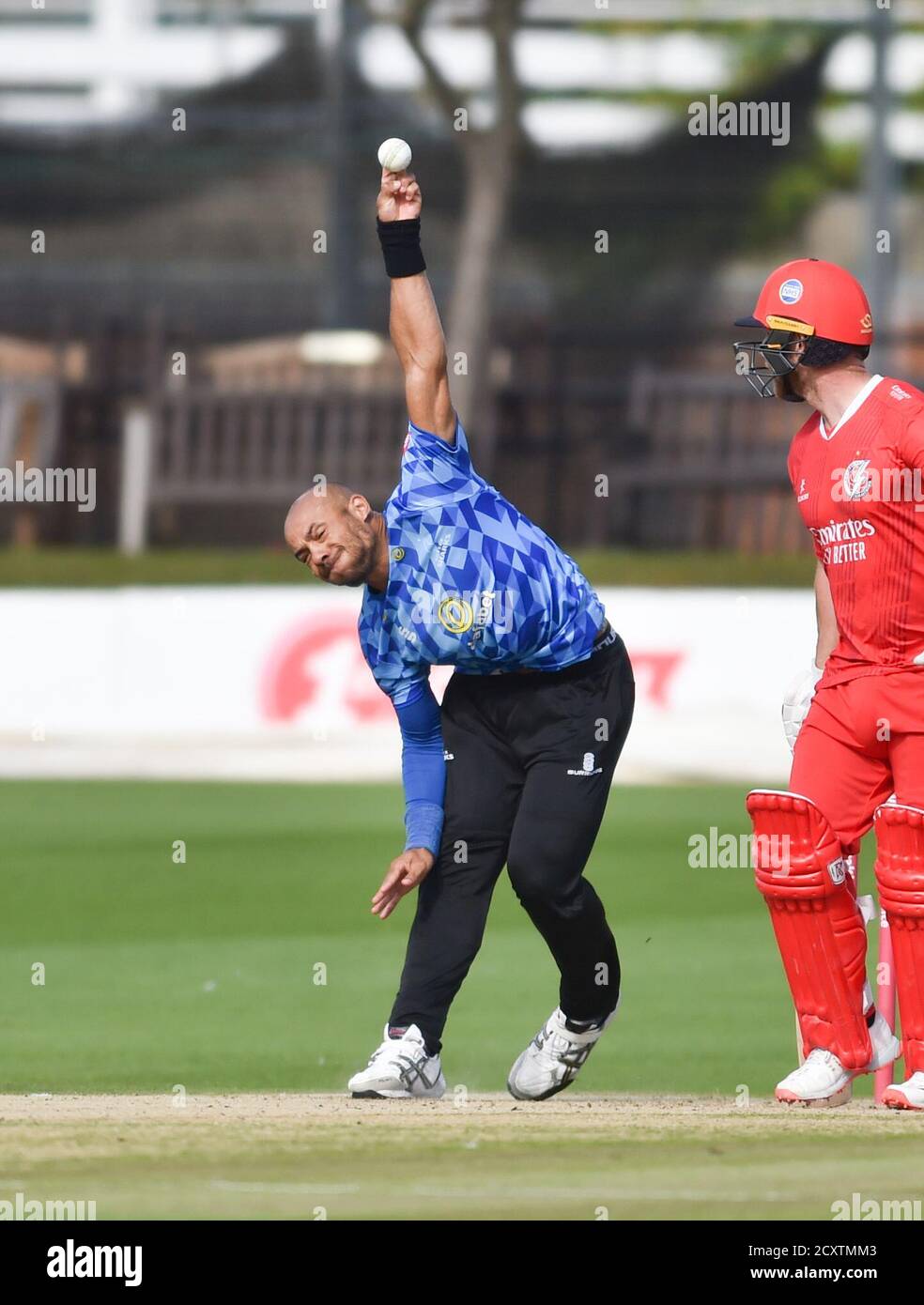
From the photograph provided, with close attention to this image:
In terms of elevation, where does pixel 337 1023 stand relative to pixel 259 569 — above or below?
below

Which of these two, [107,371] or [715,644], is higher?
[107,371]

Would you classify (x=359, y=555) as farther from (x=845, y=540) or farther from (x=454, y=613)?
(x=845, y=540)

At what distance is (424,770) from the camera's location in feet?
19.0

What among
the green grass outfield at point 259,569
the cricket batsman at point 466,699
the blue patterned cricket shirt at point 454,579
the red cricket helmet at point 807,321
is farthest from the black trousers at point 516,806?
the green grass outfield at point 259,569

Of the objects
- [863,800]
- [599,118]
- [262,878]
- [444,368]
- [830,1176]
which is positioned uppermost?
[599,118]

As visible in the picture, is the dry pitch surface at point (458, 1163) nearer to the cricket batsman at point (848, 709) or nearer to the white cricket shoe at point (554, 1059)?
the cricket batsman at point (848, 709)

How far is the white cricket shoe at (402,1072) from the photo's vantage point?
223 inches

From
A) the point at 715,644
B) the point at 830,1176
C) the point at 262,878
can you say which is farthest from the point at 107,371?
the point at 830,1176

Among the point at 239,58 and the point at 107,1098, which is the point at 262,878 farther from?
the point at 239,58

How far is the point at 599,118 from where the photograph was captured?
92.5 feet

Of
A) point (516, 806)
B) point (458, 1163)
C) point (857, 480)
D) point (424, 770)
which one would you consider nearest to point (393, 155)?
point (857, 480)

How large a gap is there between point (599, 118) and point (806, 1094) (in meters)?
24.0

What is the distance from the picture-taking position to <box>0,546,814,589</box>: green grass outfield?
19.2 m

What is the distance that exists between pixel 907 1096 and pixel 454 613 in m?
1.56
